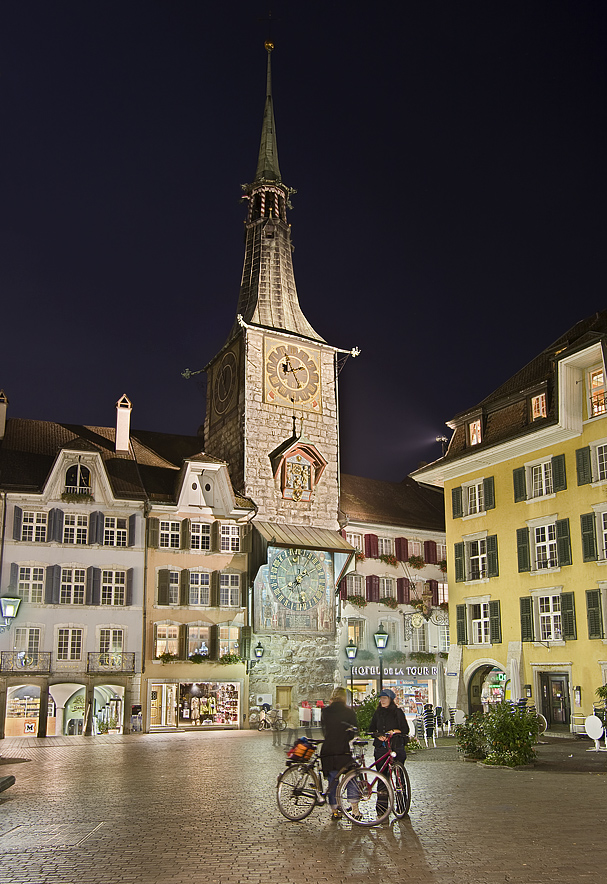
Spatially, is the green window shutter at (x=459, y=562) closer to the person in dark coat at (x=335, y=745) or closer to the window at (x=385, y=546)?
the window at (x=385, y=546)

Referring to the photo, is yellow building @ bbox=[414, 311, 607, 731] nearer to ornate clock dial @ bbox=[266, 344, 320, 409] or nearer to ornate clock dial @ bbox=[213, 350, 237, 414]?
ornate clock dial @ bbox=[266, 344, 320, 409]

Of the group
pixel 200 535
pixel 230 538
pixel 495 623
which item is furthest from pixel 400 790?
pixel 230 538

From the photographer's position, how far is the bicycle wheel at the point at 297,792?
1255cm

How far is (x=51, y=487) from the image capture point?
38.8 metres

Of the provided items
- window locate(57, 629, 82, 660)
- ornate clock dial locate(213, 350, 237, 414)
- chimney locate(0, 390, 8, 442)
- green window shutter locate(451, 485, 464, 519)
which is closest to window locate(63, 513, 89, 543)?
window locate(57, 629, 82, 660)

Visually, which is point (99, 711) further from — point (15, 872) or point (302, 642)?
point (15, 872)

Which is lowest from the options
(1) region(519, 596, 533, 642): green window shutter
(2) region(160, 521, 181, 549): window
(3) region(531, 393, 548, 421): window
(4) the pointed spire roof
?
(1) region(519, 596, 533, 642): green window shutter

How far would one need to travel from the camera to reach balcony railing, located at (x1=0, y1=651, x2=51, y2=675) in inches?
1416

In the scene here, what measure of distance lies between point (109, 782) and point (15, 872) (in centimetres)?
871

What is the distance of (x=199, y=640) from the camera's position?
39875 mm

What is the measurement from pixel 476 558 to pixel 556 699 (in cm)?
674

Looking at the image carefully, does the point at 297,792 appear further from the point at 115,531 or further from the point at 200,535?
the point at 200,535

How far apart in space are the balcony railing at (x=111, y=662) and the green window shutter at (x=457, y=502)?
15.3 meters

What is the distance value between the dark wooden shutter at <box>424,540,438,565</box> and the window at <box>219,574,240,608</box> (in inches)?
500
